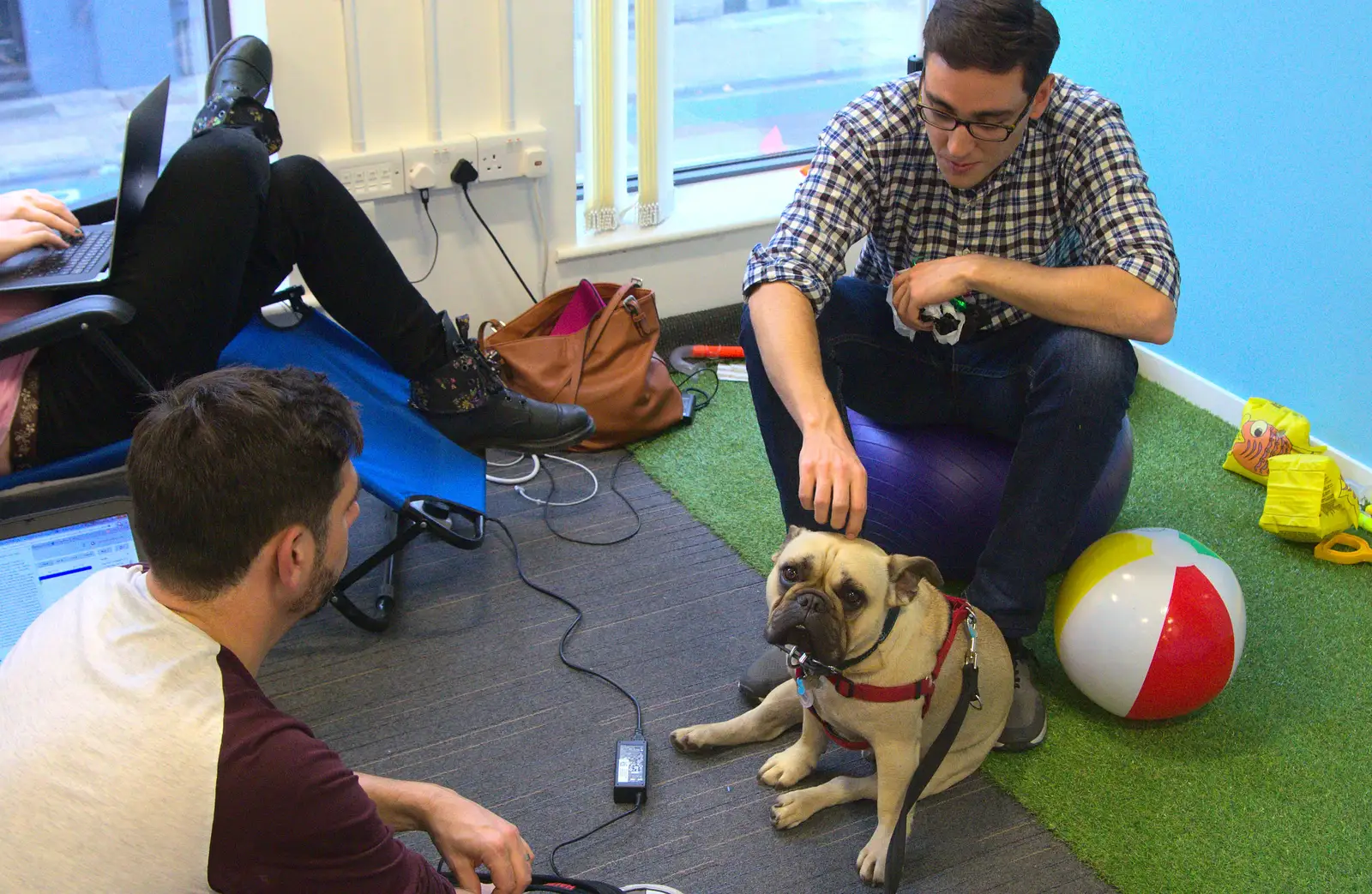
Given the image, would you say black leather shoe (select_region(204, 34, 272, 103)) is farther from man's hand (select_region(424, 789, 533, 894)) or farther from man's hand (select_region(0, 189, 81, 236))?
man's hand (select_region(424, 789, 533, 894))

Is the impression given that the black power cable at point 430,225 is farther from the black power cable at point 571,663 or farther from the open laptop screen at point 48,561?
the open laptop screen at point 48,561

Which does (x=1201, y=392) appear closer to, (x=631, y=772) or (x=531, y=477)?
(x=531, y=477)

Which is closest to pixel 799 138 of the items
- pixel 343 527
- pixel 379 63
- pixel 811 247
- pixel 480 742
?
pixel 379 63

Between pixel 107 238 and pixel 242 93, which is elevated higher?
pixel 242 93

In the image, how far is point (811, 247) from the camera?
6.47 ft

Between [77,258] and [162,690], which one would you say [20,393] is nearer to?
[77,258]

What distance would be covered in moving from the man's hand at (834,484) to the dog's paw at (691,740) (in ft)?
1.49

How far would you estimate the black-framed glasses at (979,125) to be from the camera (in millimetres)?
1824

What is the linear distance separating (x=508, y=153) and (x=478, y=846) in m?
2.02

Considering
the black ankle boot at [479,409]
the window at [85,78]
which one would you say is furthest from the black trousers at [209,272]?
the window at [85,78]

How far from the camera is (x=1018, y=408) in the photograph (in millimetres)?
2055

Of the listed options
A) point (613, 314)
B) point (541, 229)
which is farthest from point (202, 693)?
point (541, 229)

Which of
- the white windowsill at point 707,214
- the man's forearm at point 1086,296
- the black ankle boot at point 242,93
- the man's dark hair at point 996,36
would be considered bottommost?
the white windowsill at point 707,214

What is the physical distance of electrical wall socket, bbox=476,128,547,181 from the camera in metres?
2.86
